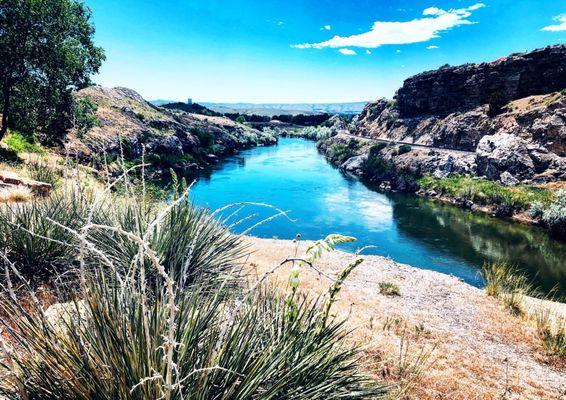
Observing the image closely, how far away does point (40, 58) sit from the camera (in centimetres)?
1630

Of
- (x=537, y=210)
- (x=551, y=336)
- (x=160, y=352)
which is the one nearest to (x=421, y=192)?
(x=537, y=210)

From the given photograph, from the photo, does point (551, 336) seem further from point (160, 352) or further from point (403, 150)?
point (403, 150)

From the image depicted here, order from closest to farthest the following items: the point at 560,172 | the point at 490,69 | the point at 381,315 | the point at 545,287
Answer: the point at 381,315 → the point at 545,287 → the point at 560,172 → the point at 490,69

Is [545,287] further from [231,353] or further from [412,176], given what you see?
[412,176]

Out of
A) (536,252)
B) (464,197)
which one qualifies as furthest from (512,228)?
(464,197)

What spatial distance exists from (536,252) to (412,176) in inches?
887

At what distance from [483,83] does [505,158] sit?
2815 centimetres

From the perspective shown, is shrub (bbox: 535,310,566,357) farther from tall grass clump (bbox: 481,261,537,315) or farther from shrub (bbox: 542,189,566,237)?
shrub (bbox: 542,189,566,237)

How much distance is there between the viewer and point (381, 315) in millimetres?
8281

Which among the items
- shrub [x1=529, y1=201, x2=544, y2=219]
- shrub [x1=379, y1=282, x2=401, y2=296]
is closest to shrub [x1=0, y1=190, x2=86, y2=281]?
shrub [x1=379, y1=282, x2=401, y2=296]

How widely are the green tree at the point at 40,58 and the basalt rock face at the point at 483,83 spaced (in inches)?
2164

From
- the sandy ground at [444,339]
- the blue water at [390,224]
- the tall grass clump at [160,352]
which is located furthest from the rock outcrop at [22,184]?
the tall grass clump at [160,352]

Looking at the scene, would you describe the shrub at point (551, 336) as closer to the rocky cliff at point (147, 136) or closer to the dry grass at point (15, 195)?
the dry grass at point (15, 195)

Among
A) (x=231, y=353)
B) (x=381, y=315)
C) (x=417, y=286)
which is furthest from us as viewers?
(x=417, y=286)
